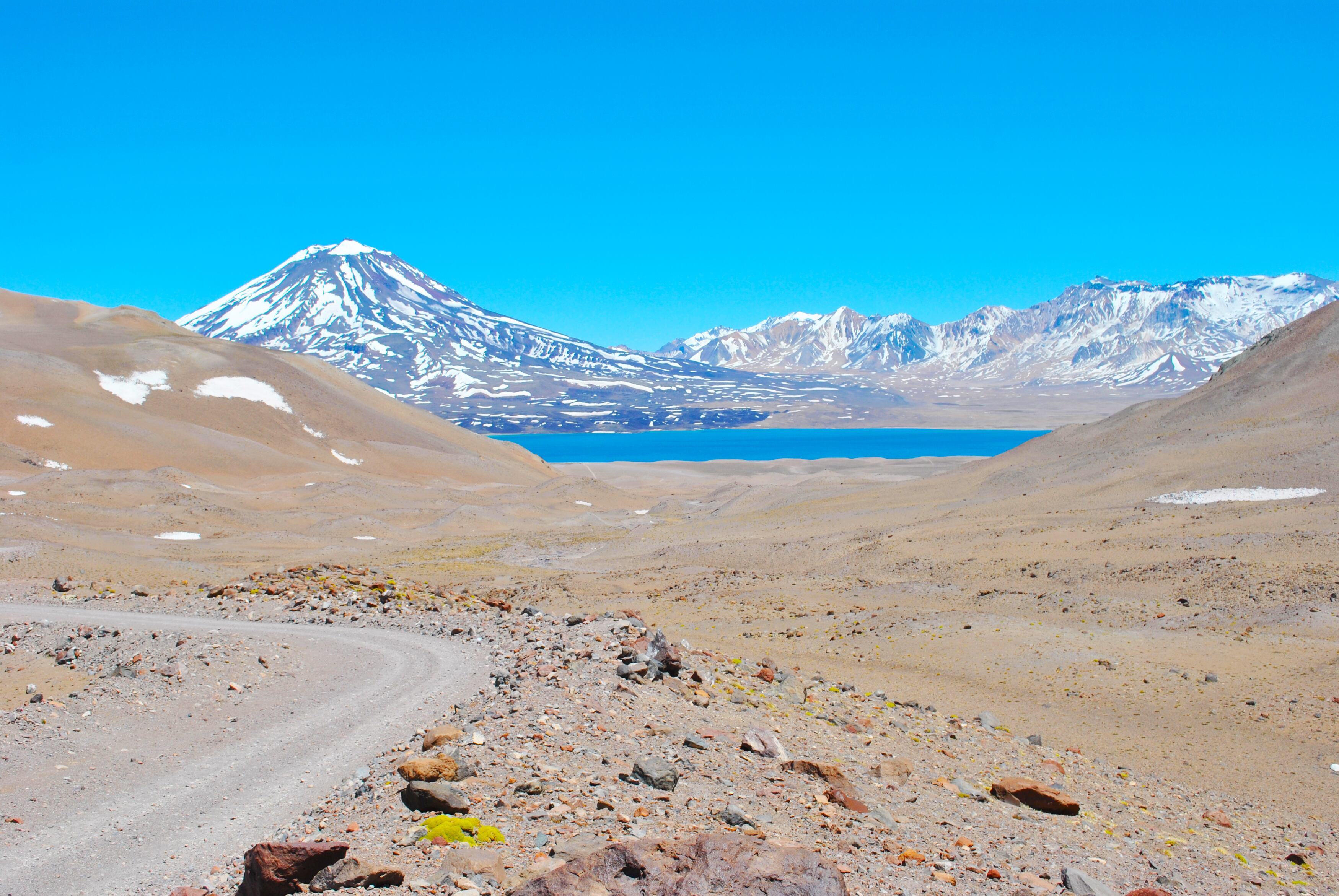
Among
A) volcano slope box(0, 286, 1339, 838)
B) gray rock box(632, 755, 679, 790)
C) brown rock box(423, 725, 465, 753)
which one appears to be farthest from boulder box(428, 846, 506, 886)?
volcano slope box(0, 286, 1339, 838)

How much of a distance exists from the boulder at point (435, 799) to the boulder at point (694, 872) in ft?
6.43

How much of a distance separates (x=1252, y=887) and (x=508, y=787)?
27.2ft

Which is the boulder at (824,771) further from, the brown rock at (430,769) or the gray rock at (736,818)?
the brown rock at (430,769)

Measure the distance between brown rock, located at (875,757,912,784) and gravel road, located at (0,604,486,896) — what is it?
6235mm

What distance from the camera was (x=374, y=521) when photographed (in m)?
55.6

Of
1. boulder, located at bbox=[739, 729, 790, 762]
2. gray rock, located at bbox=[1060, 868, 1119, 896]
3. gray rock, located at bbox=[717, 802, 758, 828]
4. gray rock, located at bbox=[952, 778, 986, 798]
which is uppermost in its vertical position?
gray rock, located at bbox=[717, 802, 758, 828]

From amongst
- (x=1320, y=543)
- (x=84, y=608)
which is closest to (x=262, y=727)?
(x=84, y=608)

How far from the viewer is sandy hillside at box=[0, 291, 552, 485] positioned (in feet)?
254

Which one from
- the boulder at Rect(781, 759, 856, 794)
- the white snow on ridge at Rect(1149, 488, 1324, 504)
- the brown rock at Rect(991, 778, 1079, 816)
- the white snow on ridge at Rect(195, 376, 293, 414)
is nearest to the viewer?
the boulder at Rect(781, 759, 856, 794)

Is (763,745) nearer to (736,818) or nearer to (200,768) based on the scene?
(736,818)

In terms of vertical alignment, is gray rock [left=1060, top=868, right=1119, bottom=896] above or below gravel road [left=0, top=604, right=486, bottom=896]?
below

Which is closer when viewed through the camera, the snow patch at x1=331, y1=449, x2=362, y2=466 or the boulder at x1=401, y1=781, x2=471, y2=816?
the boulder at x1=401, y1=781, x2=471, y2=816

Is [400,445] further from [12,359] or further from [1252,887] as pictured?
[1252,887]

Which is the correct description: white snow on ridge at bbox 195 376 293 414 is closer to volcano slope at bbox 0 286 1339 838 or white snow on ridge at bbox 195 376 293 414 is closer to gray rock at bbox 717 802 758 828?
volcano slope at bbox 0 286 1339 838
